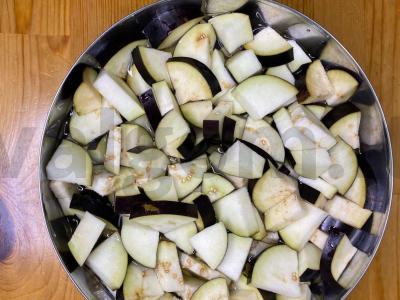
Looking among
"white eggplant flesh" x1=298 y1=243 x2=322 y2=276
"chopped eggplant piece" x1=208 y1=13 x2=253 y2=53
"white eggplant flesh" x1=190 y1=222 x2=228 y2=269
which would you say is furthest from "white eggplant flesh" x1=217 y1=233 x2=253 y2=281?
"chopped eggplant piece" x1=208 y1=13 x2=253 y2=53

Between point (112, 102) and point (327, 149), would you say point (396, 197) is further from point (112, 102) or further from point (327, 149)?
point (112, 102)

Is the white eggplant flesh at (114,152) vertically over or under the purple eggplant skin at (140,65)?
under

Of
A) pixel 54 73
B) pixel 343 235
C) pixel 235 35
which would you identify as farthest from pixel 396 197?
pixel 54 73

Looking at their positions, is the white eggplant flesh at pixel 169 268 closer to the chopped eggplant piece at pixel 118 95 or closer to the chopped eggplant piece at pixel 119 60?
the chopped eggplant piece at pixel 118 95

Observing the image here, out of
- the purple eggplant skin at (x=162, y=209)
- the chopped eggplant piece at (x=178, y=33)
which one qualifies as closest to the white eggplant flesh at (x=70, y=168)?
the purple eggplant skin at (x=162, y=209)

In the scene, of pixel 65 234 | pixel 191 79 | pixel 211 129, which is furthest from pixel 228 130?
pixel 65 234

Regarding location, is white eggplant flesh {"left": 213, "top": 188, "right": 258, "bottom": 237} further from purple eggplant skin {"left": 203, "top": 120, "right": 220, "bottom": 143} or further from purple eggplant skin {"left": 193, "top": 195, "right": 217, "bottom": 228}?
purple eggplant skin {"left": 203, "top": 120, "right": 220, "bottom": 143}
